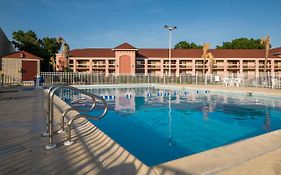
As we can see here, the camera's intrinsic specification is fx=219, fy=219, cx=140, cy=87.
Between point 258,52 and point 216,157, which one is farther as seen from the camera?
point 258,52

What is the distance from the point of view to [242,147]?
152 inches

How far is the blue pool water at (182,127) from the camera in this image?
5.78m

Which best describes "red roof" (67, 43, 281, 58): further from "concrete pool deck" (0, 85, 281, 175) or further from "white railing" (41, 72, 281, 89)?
"concrete pool deck" (0, 85, 281, 175)

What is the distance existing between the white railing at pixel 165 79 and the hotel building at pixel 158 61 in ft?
34.1

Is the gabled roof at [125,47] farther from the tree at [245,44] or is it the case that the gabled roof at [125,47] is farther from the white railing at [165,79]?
the tree at [245,44]

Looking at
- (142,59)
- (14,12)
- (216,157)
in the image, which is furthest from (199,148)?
(142,59)

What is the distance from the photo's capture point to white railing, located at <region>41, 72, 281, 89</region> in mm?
20906

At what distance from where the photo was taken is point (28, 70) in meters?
26.6

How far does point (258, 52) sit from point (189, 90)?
30.7 meters

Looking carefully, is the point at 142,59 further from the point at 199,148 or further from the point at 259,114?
the point at 199,148

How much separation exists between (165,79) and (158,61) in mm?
14455

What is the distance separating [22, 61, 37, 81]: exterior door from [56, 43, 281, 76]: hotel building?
39.9 feet

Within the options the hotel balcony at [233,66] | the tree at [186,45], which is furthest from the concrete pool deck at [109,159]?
the tree at [186,45]

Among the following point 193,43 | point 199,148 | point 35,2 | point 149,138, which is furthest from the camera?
point 193,43
